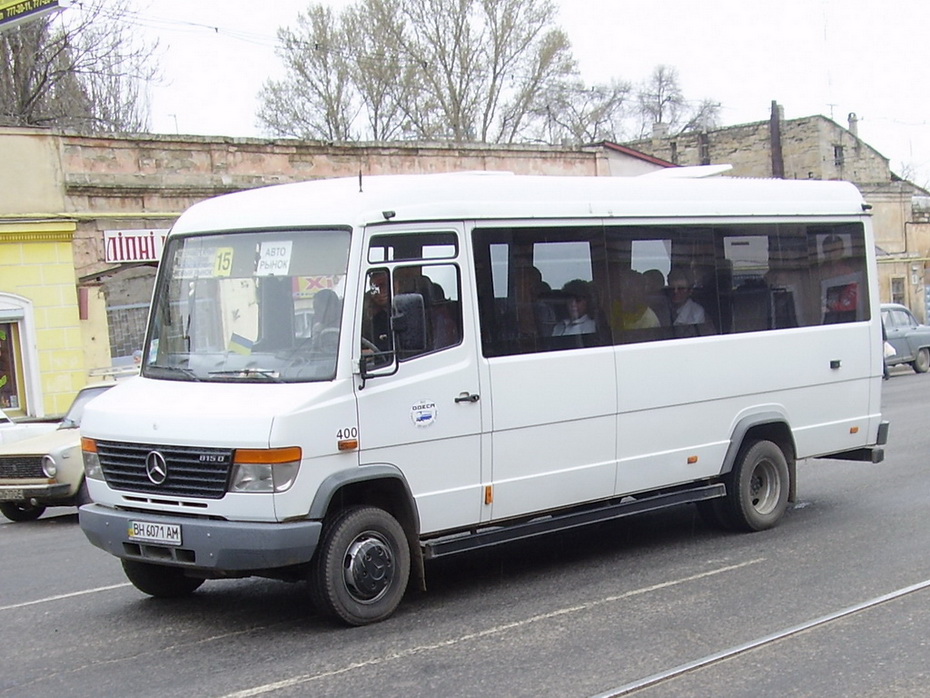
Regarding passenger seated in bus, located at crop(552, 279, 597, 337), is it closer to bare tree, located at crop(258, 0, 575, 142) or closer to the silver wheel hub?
the silver wheel hub

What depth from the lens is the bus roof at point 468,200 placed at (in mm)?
7418

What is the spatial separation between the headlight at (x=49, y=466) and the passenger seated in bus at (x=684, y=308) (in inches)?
266

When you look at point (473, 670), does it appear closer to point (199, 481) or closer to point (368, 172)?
point (199, 481)

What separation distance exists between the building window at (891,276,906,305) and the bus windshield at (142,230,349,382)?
40573 mm

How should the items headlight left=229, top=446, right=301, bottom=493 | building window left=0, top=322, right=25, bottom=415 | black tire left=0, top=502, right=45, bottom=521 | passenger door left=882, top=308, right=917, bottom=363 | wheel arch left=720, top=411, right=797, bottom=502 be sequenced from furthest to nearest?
1. passenger door left=882, top=308, right=917, bottom=363
2. building window left=0, top=322, right=25, bottom=415
3. black tire left=0, top=502, right=45, bottom=521
4. wheel arch left=720, top=411, right=797, bottom=502
5. headlight left=229, top=446, right=301, bottom=493

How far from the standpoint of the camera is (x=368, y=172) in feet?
85.6

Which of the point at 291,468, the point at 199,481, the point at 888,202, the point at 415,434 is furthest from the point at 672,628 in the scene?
the point at 888,202

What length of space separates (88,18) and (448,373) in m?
24.9

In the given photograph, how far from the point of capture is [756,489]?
990 centimetres

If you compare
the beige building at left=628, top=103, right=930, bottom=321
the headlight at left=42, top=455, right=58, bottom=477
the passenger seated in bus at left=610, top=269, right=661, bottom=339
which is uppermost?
the beige building at left=628, top=103, right=930, bottom=321

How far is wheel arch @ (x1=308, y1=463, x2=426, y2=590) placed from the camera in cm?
688

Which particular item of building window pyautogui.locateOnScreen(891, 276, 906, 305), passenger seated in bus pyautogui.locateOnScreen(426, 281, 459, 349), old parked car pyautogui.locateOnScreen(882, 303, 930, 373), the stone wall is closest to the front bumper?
passenger seated in bus pyautogui.locateOnScreen(426, 281, 459, 349)

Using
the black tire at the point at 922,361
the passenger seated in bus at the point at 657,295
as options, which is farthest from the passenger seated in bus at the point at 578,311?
the black tire at the point at 922,361

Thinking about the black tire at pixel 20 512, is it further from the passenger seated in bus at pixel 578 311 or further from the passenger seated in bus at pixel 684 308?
the passenger seated in bus at pixel 684 308
